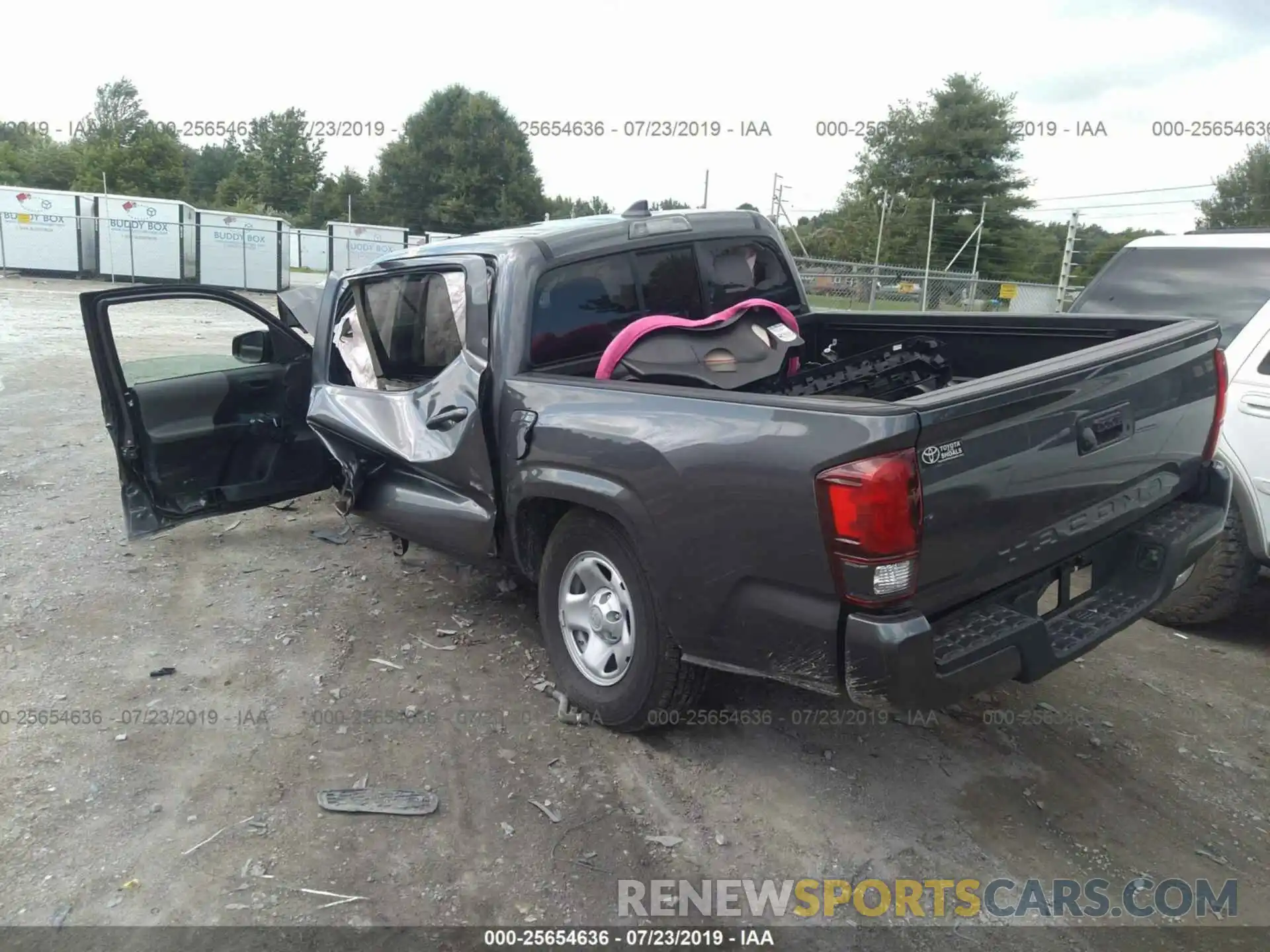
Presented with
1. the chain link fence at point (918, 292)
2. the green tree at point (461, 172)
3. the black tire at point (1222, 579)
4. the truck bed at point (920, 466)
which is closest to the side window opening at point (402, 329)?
the truck bed at point (920, 466)

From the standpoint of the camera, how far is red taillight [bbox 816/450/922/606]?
2.47 meters

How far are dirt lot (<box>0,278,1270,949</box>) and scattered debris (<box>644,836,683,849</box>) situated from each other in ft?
0.05

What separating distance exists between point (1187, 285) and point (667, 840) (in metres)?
4.26

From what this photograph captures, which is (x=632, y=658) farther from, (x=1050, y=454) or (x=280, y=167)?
(x=280, y=167)

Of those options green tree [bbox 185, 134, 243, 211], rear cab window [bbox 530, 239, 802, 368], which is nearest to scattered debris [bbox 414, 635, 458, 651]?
rear cab window [bbox 530, 239, 802, 368]

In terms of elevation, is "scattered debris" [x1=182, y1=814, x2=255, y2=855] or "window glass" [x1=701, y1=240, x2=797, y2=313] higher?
"window glass" [x1=701, y1=240, x2=797, y2=313]

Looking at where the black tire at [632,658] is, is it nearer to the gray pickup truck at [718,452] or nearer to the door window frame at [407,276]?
the gray pickup truck at [718,452]

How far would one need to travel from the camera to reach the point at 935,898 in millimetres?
2785

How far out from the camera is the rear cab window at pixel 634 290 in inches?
157

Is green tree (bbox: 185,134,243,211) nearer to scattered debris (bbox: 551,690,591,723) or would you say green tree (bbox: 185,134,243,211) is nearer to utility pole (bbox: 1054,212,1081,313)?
utility pole (bbox: 1054,212,1081,313)

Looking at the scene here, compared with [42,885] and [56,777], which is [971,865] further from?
[56,777]

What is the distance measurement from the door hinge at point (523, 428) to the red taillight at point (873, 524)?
144cm

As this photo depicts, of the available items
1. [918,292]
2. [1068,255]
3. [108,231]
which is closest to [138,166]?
[108,231]

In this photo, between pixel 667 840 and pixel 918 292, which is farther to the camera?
pixel 918 292
